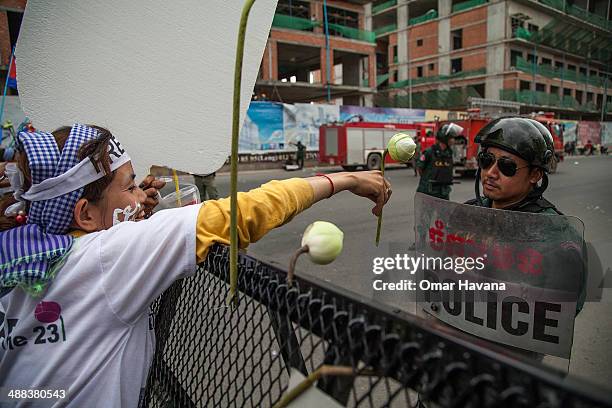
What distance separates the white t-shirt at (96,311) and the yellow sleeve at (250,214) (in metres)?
0.03

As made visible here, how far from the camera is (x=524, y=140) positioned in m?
1.90

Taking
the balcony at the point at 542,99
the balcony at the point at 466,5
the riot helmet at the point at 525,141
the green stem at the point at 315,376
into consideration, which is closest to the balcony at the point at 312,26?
the balcony at the point at 542,99

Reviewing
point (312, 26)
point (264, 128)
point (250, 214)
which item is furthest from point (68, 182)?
point (312, 26)

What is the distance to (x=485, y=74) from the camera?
137ft

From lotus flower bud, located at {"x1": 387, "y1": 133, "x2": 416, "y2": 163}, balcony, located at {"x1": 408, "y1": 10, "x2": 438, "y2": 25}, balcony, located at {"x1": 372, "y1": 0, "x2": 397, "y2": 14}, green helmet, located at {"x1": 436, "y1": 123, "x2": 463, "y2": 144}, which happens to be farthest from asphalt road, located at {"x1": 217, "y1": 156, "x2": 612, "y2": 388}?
balcony, located at {"x1": 372, "y1": 0, "x2": 397, "y2": 14}

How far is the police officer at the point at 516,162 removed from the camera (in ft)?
6.25

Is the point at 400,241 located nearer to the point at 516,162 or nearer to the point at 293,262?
the point at 516,162

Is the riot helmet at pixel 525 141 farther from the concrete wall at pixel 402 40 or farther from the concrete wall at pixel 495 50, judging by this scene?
the concrete wall at pixel 402 40

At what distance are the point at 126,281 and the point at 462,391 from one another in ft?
2.73

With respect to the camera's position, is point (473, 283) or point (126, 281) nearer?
point (126, 281)

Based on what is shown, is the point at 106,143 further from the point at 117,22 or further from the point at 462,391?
the point at 462,391

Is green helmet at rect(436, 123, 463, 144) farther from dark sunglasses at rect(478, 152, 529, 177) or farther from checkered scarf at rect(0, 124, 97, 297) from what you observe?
checkered scarf at rect(0, 124, 97, 297)

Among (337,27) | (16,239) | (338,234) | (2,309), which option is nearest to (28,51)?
(16,239)

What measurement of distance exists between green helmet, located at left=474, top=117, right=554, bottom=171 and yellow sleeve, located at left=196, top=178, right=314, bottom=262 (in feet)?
4.14
